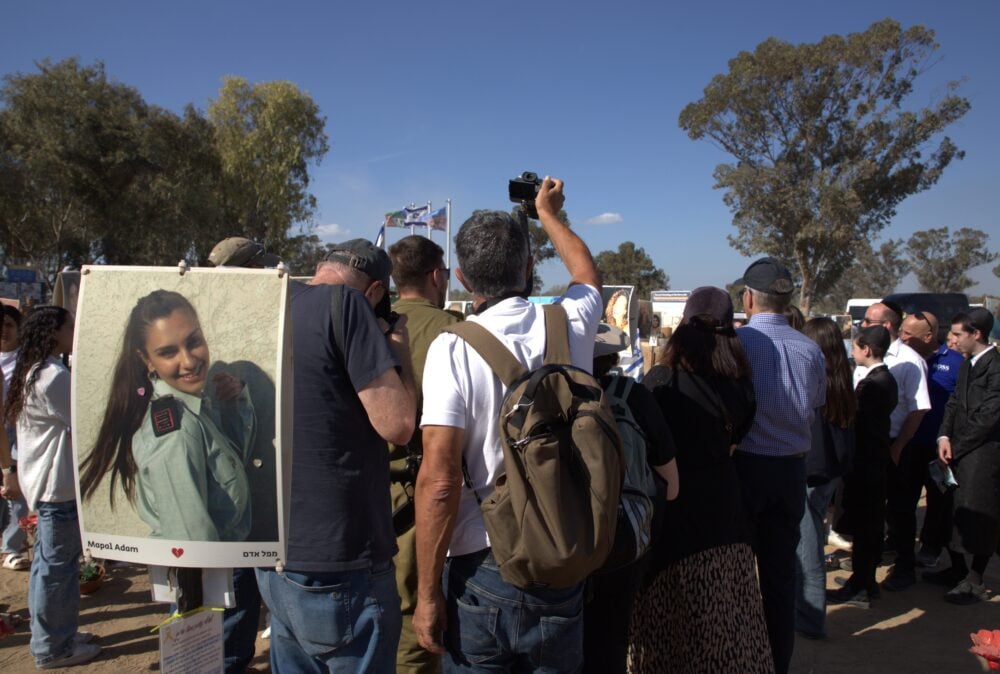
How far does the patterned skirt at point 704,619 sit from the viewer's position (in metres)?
2.52

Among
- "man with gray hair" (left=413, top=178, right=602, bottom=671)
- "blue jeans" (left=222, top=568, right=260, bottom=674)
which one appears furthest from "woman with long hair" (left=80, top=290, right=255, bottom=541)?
"blue jeans" (left=222, top=568, right=260, bottom=674)

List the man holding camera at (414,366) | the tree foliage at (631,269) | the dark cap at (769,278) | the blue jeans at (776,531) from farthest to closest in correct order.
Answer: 1. the tree foliage at (631,269)
2. the dark cap at (769,278)
3. the blue jeans at (776,531)
4. the man holding camera at (414,366)

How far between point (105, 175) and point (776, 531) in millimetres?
26933

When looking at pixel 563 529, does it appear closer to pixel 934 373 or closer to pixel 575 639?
pixel 575 639

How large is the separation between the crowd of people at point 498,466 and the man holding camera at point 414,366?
11 mm

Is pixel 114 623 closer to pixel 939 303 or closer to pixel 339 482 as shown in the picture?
pixel 339 482

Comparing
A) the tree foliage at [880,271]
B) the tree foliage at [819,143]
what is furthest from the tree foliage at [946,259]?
the tree foliage at [819,143]

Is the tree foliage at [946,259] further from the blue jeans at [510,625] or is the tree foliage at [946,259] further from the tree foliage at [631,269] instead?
the blue jeans at [510,625]

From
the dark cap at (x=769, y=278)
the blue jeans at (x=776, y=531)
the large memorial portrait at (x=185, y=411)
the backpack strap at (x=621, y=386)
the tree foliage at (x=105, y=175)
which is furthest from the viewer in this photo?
the tree foliage at (x=105, y=175)

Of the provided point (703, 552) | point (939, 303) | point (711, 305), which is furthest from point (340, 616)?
point (939, 303)

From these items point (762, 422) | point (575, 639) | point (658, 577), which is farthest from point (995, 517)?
point (575, 639)

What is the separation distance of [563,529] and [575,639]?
494 mm

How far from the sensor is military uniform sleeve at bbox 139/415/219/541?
1.50 m

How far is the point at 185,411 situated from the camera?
4.96 ft
